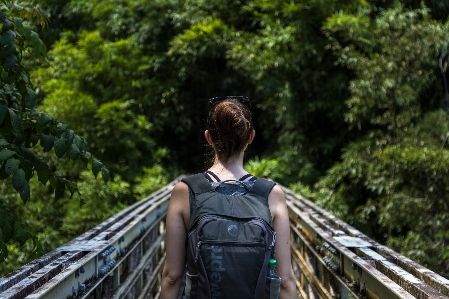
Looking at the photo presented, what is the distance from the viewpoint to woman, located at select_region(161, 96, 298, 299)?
1790mm

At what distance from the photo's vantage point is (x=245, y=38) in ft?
42.1

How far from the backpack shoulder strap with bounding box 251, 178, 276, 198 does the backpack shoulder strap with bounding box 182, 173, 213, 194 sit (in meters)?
0.13

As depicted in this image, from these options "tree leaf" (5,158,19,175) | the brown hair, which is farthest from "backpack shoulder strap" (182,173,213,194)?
"tree leaf" (5,158,19,175)

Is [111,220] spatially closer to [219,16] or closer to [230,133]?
[230,133]

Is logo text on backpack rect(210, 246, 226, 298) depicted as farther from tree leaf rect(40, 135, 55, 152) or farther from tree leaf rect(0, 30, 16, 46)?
tree leaf rect(0, 30, 16, 46)

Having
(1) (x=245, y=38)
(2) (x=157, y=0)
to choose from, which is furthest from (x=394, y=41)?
(2) (x=157, y=0)

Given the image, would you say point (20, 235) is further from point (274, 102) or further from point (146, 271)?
point (274, 102)

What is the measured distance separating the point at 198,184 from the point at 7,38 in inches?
49.3

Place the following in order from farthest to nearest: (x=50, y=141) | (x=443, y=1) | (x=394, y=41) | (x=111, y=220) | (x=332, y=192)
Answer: (x=443, y=1) → (x=332, y=192) → (x=394, y=41) → (x=111, y=220) → (x=50, y=141)

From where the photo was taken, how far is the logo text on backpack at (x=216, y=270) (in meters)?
1.63

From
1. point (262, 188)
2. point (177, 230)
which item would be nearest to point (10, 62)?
point (177, 230)

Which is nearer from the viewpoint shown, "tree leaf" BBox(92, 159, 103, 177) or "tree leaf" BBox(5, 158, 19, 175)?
"tree leaf" BBox(5, 158, 19, 175)

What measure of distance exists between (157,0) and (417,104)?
6916 millimetres

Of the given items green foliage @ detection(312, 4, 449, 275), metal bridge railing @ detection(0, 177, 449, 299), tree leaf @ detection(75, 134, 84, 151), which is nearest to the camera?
metal bridge railing @ detection(0, 177, 449, 299)
